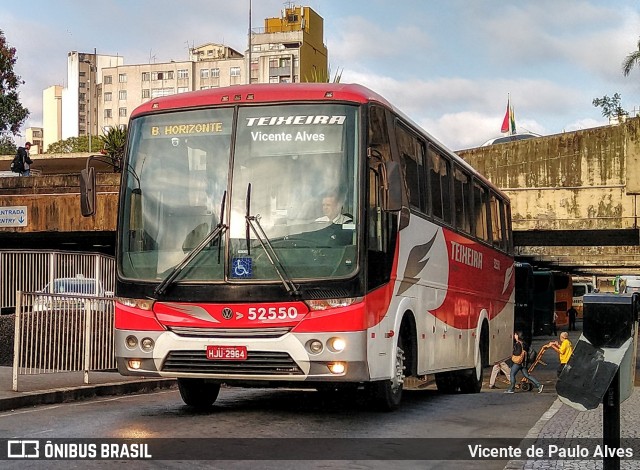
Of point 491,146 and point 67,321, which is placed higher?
point 491,146

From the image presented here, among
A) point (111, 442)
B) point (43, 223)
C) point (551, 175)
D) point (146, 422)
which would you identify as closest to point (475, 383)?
point (146, 422)

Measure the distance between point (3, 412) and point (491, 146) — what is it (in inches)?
996

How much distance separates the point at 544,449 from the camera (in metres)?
8.20

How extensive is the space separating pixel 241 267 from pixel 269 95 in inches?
75.6

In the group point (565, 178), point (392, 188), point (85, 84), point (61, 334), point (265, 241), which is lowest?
point (61, 334)

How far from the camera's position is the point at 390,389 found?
11352 millimetres

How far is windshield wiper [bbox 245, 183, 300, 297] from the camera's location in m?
10.1

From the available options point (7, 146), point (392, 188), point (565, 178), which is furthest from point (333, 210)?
point (7, 146)

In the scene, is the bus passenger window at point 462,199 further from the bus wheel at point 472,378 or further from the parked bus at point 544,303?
the parked bus at point 544,303

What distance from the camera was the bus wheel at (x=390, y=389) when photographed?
11.2m

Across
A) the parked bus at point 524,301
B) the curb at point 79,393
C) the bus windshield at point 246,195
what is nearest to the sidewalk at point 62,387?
the curb at point 79,393

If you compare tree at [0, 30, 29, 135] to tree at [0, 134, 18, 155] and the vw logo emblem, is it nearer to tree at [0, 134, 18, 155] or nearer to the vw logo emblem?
the vw logo emblem

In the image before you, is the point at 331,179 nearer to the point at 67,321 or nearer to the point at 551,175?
the point at 67,321

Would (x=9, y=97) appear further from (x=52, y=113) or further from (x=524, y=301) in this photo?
(x=52, y=113)
